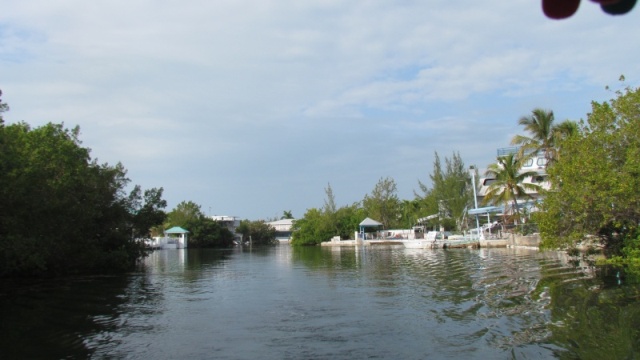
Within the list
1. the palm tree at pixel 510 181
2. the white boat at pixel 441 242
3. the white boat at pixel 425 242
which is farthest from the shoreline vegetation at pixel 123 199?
the white boat at pixel 425 242

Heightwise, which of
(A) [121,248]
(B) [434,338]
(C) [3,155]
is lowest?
(B) [434,338]

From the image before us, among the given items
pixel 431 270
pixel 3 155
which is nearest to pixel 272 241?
pixel 431 270

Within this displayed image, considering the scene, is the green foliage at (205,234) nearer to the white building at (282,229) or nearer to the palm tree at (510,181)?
the white building at (282,229)

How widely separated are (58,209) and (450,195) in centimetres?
5361

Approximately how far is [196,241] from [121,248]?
62595 mm

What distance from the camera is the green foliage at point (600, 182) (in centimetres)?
2034

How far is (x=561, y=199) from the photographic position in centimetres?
2300

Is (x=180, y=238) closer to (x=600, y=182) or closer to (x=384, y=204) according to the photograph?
(x=384, y=204)

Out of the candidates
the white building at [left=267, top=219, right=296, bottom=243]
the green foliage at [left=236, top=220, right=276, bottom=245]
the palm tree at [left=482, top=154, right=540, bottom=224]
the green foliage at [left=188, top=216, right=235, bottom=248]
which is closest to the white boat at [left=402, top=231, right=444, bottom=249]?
the palm tree at [left=482, top=154, right=540, bottom=224]

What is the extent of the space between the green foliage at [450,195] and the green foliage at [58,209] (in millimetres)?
43708

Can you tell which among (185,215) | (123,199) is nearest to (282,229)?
(185,215)

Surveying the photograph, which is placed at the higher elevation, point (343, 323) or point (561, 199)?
point (561, 199)

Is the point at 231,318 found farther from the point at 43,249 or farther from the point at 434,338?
the point at 43,249

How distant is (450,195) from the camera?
68188 millimetres
